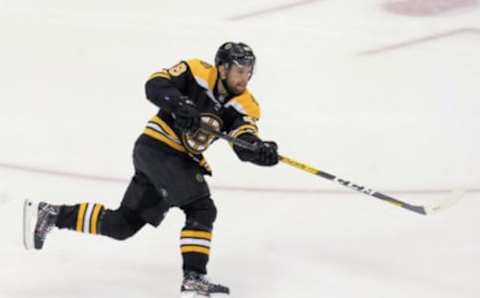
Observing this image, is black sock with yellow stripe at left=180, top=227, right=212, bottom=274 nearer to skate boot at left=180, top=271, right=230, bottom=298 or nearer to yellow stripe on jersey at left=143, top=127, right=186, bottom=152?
skate boot at left=180, top=271, right=230, bottom=298

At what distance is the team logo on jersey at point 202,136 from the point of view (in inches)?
138

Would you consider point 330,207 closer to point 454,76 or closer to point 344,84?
point 344,84

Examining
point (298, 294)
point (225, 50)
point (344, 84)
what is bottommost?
point (298, 294)

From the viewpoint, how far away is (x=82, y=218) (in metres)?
3.61

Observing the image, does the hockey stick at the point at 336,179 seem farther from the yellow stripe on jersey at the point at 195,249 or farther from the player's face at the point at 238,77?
the yellow stripe on jersey at the point at 195,249

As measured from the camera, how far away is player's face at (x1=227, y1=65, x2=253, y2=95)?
345cm

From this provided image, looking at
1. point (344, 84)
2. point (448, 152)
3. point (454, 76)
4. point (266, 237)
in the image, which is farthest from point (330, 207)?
point (454, 76)

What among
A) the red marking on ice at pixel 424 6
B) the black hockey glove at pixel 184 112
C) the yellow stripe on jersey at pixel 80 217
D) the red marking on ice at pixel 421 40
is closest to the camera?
the black hockey glove at pixel 184 112

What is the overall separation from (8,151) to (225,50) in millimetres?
1731

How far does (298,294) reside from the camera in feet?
11.7

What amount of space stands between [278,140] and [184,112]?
5.73 ft

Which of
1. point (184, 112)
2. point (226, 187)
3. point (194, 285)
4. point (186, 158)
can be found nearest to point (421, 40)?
point (226, 187)

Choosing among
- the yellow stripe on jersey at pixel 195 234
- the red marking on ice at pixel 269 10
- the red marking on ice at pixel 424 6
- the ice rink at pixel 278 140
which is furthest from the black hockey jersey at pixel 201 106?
the red marking on ice at pixel 424 6

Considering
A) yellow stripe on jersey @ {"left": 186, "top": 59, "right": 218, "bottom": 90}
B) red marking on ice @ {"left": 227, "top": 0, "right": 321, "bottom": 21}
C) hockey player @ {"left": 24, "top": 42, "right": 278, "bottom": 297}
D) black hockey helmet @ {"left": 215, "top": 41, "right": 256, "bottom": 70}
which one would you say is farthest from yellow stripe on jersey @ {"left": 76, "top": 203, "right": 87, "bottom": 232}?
red marking on ice @ {"left": 227, "top": 0, "right": 321, "bottom": 21}
